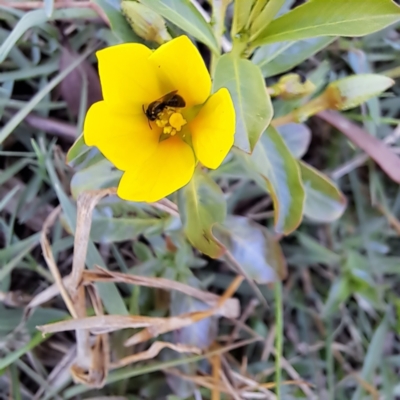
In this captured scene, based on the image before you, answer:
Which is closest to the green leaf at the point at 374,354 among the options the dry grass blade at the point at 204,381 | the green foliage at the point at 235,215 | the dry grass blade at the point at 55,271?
the green foliage at the point at 235,215

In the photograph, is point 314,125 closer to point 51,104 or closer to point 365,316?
point 365,316

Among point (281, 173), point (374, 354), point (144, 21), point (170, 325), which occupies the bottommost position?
point (374, 354)

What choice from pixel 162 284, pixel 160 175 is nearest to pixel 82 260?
pixel 162 284

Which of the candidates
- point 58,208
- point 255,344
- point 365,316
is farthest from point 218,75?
point 365,316

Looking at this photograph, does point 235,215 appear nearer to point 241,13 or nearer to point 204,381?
point 204,381

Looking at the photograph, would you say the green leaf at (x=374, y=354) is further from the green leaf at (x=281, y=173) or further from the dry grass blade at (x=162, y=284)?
the green leaf at (x=281, y=173)

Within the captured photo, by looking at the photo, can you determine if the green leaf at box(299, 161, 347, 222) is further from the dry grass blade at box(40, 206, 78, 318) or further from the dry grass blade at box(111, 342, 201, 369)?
the dry grass blade at box(40, 206, 78, 318)

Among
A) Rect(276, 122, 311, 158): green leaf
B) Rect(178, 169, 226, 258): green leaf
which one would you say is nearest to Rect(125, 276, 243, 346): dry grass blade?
Rect(178, 169, 226, 258): green leaf
